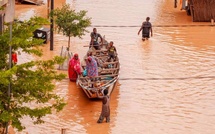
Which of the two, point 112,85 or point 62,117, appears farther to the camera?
point 112,85

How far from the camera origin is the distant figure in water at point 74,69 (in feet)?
70.8

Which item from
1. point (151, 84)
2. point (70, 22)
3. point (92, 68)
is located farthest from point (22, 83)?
point (70, 22)

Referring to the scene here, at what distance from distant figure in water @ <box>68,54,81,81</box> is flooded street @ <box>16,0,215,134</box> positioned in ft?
0.83

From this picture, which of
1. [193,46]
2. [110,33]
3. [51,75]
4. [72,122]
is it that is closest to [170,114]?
[72,122]

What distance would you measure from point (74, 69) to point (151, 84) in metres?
2.61

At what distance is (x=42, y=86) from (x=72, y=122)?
4734 mm

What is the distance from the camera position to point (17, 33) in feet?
45.2

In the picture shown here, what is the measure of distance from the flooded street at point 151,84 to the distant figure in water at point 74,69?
25cm

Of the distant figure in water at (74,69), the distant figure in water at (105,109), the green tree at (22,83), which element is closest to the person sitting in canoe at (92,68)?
the distant figure in water at (74,69)

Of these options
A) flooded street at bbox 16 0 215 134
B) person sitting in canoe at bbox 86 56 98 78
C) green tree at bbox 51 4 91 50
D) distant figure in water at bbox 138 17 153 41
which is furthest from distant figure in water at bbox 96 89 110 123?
distant figure in water at bbox 138 17 153 41

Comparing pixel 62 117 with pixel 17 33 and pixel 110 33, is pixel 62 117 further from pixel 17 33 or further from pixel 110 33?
pixel 110 33

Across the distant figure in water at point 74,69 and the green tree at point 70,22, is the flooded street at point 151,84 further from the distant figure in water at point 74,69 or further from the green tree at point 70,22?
the green tree at point 70,22

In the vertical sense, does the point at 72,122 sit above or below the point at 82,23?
below

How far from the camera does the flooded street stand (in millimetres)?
17750
